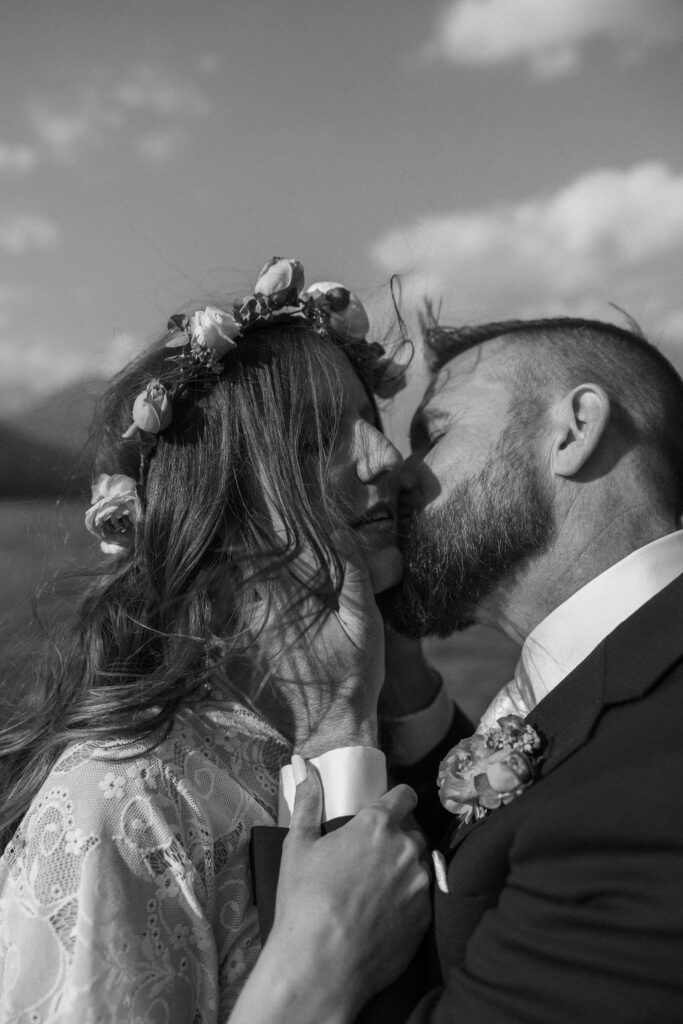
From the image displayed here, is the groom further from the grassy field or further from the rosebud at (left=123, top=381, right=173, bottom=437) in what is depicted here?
the grassy field

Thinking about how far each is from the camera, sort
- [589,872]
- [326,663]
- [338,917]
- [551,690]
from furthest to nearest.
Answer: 1. [326,663]
2. [551,690]
3. [338,917]
4. [589,872]

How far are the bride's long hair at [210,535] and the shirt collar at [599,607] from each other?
2.29 ft

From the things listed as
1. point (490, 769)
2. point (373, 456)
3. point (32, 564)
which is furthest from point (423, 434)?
point (32, 564)

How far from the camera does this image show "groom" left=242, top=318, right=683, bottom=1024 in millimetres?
2094

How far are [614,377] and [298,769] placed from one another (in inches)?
69.8

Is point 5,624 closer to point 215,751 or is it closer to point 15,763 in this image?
point 15,763

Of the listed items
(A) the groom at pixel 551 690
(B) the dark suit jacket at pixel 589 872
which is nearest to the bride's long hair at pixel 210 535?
(A) the groom at pixel 551 690

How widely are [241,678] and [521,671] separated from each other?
37.4 inches

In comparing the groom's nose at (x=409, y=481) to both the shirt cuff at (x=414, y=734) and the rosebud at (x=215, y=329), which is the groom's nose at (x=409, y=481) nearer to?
the rosebud at (x=215, y=329)

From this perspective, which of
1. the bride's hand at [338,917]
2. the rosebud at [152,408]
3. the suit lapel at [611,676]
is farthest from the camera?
the rosebud at [152,408]

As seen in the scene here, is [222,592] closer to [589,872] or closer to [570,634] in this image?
[570,634]

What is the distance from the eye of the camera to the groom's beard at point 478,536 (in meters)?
3.12

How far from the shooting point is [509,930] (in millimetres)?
2211

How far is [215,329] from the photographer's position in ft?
10.2
